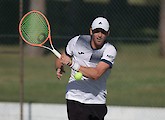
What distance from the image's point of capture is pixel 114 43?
15.0 metres

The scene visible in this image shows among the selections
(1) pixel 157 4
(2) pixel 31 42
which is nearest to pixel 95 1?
(1) pixel 157 4

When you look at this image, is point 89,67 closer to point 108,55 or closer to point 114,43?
point 108,55

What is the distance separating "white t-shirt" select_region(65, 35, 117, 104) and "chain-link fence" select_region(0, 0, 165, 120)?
14.4ft

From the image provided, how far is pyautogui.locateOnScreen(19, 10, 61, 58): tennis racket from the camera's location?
7143 millimetres

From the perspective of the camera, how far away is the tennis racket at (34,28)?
7143mm

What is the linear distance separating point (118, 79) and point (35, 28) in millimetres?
5822

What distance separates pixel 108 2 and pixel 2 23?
2965mm

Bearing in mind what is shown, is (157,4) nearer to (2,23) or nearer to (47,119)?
(2,23)

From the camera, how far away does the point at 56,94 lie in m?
12.2

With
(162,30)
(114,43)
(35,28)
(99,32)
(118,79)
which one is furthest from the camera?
(162,30)

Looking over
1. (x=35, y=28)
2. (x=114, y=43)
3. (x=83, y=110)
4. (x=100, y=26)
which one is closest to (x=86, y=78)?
(x=83, y=110)

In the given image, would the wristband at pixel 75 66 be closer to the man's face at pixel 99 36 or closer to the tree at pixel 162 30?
the man's face at pixel 99 36

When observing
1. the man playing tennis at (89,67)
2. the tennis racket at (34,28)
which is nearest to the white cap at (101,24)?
the man playing tennis at (89,67)

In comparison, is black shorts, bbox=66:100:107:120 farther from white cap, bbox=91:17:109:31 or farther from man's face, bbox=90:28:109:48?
white cap, bbox=91:17:109:31
